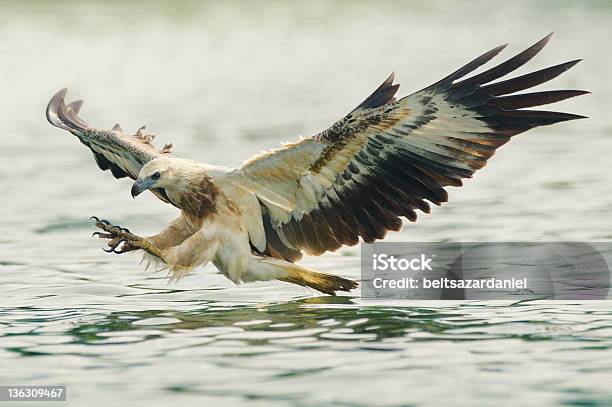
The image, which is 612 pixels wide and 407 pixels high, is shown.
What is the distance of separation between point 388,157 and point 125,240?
197 centimetres

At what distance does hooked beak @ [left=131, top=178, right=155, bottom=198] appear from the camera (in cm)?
1040

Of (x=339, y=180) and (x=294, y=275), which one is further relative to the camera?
(x=294, y=275)

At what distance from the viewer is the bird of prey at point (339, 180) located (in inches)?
381

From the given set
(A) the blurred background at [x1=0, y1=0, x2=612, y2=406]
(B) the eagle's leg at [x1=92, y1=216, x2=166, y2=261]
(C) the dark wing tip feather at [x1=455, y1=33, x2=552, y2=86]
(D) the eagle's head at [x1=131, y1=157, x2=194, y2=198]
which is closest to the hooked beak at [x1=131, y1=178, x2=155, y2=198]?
(D) the eagle's head at [x1=131, y1=157, x2=194, y2=198]

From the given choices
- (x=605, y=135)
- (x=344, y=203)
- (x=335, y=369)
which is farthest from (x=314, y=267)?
(x=605, y=135)

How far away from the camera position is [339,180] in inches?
404

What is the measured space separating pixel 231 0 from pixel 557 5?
9661mm

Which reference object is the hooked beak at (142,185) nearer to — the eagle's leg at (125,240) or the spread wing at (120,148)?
the eagle's leg at (125,240)

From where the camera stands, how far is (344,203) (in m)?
10.4

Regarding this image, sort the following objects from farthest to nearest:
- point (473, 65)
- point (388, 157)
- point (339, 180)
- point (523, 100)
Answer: point (339, 180) → point (388, 157) → point (523, 100) → point (473, 65)

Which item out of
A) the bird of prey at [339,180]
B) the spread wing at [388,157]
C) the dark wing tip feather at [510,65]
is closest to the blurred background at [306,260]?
the bird of prey at [339,180]

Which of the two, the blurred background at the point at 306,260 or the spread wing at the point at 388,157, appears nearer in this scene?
the blurred background at the point at 306,260

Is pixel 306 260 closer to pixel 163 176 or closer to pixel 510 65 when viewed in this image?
pixel 163 176

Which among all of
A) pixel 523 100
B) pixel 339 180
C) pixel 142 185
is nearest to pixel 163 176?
pixel 142 185
